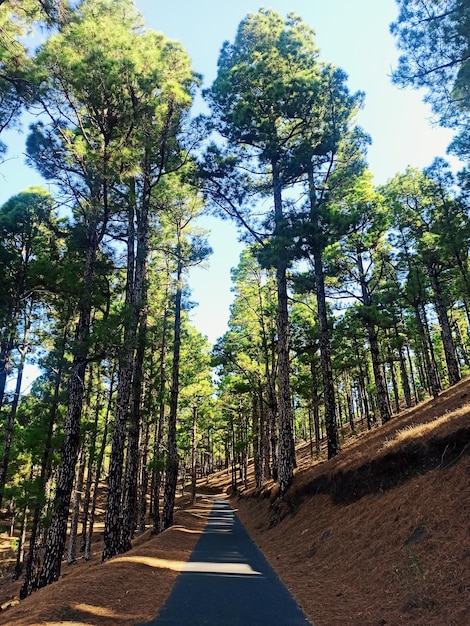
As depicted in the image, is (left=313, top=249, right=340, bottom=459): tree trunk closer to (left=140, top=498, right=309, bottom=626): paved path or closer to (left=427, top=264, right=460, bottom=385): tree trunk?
(left=140, top=498, right=309, bottom=626): paved path

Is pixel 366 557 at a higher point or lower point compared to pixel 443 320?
lower

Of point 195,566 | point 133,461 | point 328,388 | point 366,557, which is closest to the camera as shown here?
point 366,557

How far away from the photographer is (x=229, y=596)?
22.1ft

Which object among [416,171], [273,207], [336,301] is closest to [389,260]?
[336,301]

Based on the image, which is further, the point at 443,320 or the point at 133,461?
the point at 443,320

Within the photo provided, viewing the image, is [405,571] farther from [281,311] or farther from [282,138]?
[282,138]

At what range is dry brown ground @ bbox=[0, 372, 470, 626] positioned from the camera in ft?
17.6

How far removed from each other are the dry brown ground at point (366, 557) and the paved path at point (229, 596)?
0.29 metres

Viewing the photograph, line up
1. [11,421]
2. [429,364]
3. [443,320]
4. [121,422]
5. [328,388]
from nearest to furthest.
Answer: [121,422] < [11,421] < [328,388] < [443,320] < [429,364]

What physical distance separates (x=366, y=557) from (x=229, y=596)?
2.86 metres

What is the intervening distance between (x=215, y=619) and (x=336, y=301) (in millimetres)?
19065

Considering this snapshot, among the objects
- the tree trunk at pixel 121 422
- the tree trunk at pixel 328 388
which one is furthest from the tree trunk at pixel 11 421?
the tree trunk at pixel 328 388

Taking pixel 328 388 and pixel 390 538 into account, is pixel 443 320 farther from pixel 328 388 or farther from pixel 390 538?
pixel 390 538

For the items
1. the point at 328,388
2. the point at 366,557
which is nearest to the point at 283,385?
the point at 328,388
